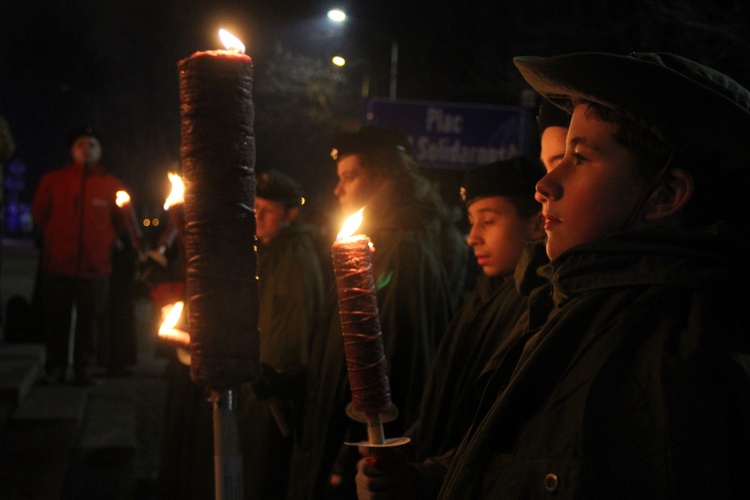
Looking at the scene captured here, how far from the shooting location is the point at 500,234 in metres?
3.28

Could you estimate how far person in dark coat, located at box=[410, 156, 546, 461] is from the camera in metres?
2.96

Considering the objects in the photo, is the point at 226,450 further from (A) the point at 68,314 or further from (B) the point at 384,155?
(A) the point at 68,314

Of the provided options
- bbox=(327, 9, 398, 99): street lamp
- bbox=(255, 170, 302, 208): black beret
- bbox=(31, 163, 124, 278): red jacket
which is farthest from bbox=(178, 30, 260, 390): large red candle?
bbox=(327, 9, 398, 99): street lamp

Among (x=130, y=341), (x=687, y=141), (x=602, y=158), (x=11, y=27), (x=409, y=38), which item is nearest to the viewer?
(x=687, y=141)

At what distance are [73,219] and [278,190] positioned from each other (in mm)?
3833

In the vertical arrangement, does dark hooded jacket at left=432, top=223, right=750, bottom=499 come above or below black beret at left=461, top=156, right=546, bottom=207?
below

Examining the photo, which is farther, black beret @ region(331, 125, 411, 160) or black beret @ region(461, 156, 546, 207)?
black beret @ region(331, 125, 411, 160)

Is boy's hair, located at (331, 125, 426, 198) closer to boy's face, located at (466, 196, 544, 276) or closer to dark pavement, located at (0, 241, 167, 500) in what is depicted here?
boy's face, located at (466, 196, 544, 276)

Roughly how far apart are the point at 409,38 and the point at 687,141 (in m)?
19.3

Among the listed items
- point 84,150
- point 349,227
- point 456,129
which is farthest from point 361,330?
point 456,129

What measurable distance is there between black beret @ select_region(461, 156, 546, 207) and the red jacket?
19.0 feet

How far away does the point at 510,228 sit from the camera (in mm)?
3279

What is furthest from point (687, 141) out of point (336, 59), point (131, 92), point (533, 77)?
point (131, 92)

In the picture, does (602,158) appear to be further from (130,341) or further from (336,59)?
(336,59)
